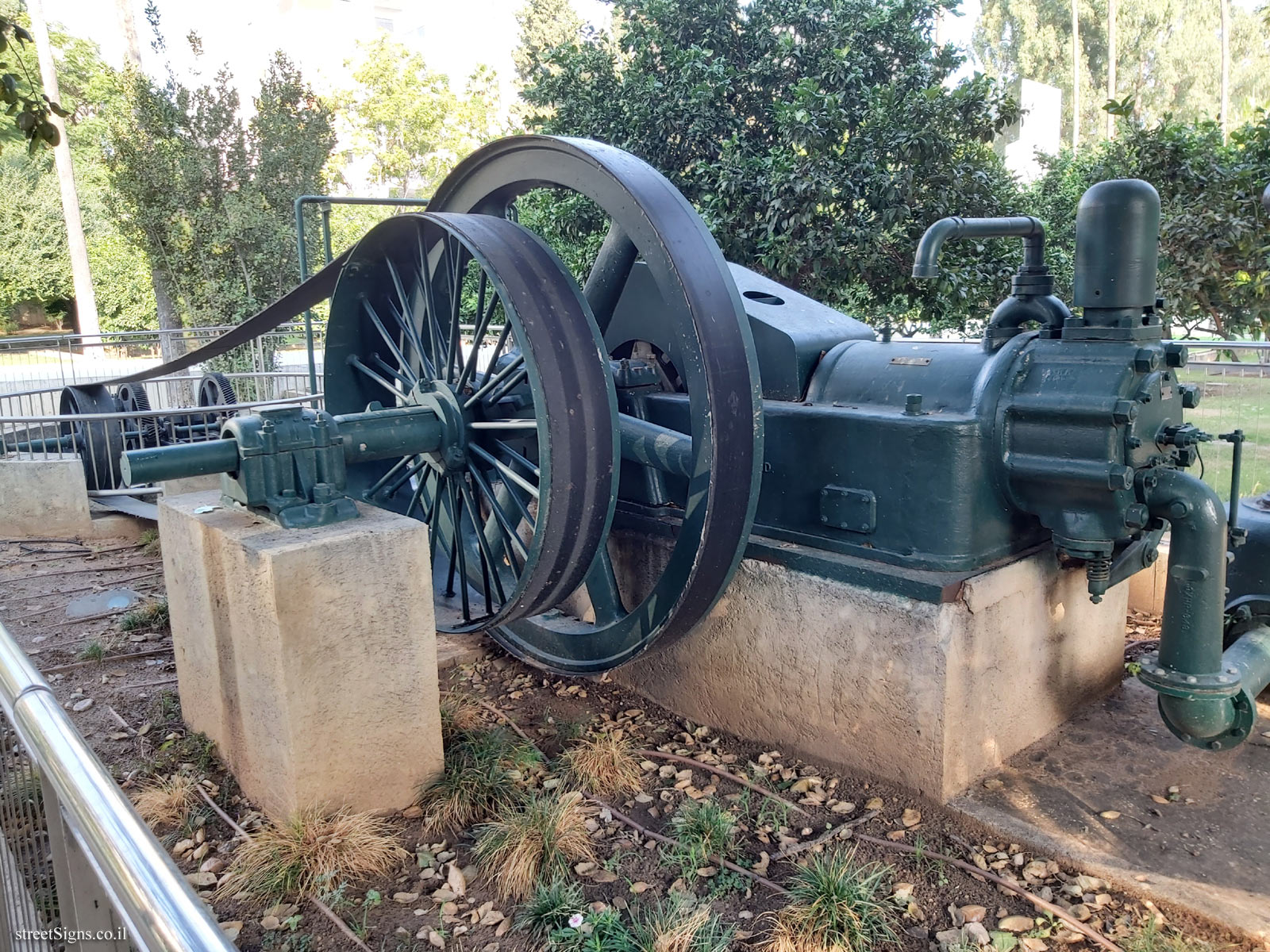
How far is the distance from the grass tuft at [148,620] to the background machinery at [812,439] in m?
2.22

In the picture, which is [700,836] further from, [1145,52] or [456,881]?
[1145,52]

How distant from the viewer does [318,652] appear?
313cm

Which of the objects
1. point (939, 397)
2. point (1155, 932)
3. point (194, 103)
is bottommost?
point (1155, 932)

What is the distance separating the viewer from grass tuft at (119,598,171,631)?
17.3 feet

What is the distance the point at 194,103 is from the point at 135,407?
27.8 feet

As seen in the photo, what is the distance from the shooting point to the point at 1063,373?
129 inches

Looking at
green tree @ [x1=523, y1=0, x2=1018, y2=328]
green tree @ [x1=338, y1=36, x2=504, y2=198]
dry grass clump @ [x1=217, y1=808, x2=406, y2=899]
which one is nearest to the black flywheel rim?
green tree @ [x1=523, y1=0, x2=1018, y2=328]

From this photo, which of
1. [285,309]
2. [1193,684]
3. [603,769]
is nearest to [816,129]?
[285,309]

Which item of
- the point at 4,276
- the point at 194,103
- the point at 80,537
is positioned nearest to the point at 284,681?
the point at 80,537

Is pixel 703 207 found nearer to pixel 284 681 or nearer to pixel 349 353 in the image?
pixel 349 353

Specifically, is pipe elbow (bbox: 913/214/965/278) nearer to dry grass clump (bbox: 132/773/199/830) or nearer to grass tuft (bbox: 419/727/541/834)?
grass tuft (bbox: 419/727/541/834)

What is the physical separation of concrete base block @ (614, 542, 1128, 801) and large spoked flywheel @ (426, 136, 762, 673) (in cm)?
26

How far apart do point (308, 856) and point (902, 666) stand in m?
2.03

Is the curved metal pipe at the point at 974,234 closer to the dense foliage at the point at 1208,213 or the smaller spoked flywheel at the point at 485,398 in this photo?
the smaller spoked flywheel at the point at 485,398
